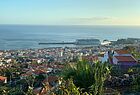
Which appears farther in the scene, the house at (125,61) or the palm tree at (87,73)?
the house at (125,61)

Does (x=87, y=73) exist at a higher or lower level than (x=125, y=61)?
higher

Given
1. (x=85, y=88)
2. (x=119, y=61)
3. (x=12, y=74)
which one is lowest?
(x=12, y=74)

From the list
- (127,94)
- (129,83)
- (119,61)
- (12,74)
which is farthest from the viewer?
(12,74)

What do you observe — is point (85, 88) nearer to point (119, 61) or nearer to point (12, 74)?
point (119, 61)

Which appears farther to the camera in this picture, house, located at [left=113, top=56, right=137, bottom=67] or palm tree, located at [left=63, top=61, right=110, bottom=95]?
house, located at [left=113, top=56, right=137, bottom=67]

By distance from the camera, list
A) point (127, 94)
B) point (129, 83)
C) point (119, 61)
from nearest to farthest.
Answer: point (127, 94) < point (129, 83) < point (119, 61)

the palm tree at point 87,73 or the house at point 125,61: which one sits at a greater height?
the palm tree at point 87,73

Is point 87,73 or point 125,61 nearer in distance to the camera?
point 87,73

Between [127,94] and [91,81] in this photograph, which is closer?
[91,81]

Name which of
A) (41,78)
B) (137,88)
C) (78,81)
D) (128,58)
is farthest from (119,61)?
(78,81)

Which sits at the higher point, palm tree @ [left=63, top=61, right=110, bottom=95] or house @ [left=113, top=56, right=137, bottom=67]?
palm tree @ [left=63, top=61, right=110, bottom=95]

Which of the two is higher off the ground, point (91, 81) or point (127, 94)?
point (91, 81)
